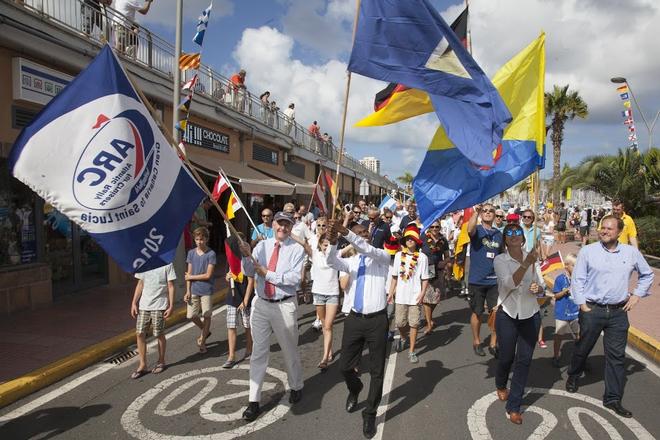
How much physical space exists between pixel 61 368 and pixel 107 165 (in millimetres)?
3120

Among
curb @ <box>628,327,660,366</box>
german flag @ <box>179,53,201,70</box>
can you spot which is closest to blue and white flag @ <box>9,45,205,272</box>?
curb @ <box>628,327,660,366</box>

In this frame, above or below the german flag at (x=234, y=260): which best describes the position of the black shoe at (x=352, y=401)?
below

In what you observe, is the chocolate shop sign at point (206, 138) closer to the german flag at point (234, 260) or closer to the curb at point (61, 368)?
the curb at point (61, 368)

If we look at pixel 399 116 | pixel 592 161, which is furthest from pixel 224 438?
pixel 592 161

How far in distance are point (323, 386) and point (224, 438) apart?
1.37 m

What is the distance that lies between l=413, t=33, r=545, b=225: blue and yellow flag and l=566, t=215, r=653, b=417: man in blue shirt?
102 cm

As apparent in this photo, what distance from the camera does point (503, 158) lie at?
16.5ft

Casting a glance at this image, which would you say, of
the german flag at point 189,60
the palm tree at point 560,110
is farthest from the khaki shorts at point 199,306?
the palm tree at point 560,110

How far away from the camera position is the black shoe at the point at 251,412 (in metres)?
4.30

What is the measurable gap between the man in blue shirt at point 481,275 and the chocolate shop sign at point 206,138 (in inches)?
372

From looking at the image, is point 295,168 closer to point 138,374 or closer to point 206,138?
point 206,138

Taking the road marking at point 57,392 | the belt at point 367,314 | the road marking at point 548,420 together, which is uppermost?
the belt at point 367,314

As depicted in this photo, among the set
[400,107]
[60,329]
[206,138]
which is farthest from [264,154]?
[400,107]

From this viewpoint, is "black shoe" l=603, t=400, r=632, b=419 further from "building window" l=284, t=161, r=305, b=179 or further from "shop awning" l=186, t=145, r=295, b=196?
"building window" l=284, t=161, r=305, b=179
